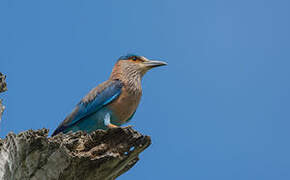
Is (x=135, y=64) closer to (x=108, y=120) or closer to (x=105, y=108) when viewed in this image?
(x=105, y=108)

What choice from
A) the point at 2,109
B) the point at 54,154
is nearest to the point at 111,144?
the point at 54,154

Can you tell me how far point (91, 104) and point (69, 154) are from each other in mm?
3469

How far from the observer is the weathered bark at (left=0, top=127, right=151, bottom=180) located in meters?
5.11

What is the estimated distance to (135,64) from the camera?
31.9ft

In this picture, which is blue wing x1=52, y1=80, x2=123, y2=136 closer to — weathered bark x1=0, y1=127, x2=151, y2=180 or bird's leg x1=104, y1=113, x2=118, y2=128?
bird's leg x1=104, y1=113, x2=118, y2=128

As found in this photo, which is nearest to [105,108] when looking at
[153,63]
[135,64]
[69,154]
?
[135,64]

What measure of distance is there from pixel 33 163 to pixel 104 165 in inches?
34.2

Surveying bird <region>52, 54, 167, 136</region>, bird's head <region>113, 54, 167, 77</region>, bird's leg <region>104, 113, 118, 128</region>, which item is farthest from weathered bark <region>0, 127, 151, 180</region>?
bird's head <region>113, 54, 167, 77</region>

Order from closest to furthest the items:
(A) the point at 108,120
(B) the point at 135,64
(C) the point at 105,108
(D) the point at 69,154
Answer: (D) the point at 69,154 < (A) the point at 108,120 < (C) the point at 105,108 < (B) the point at 135,64

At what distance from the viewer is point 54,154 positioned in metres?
5.24

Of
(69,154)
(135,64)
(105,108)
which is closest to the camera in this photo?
(69,154)

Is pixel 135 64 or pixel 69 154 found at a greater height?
pixel 135 64

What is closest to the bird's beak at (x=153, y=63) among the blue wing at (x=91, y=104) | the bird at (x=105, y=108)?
the bird at (x=105, y=108)

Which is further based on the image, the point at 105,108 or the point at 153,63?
the point at 153,63
